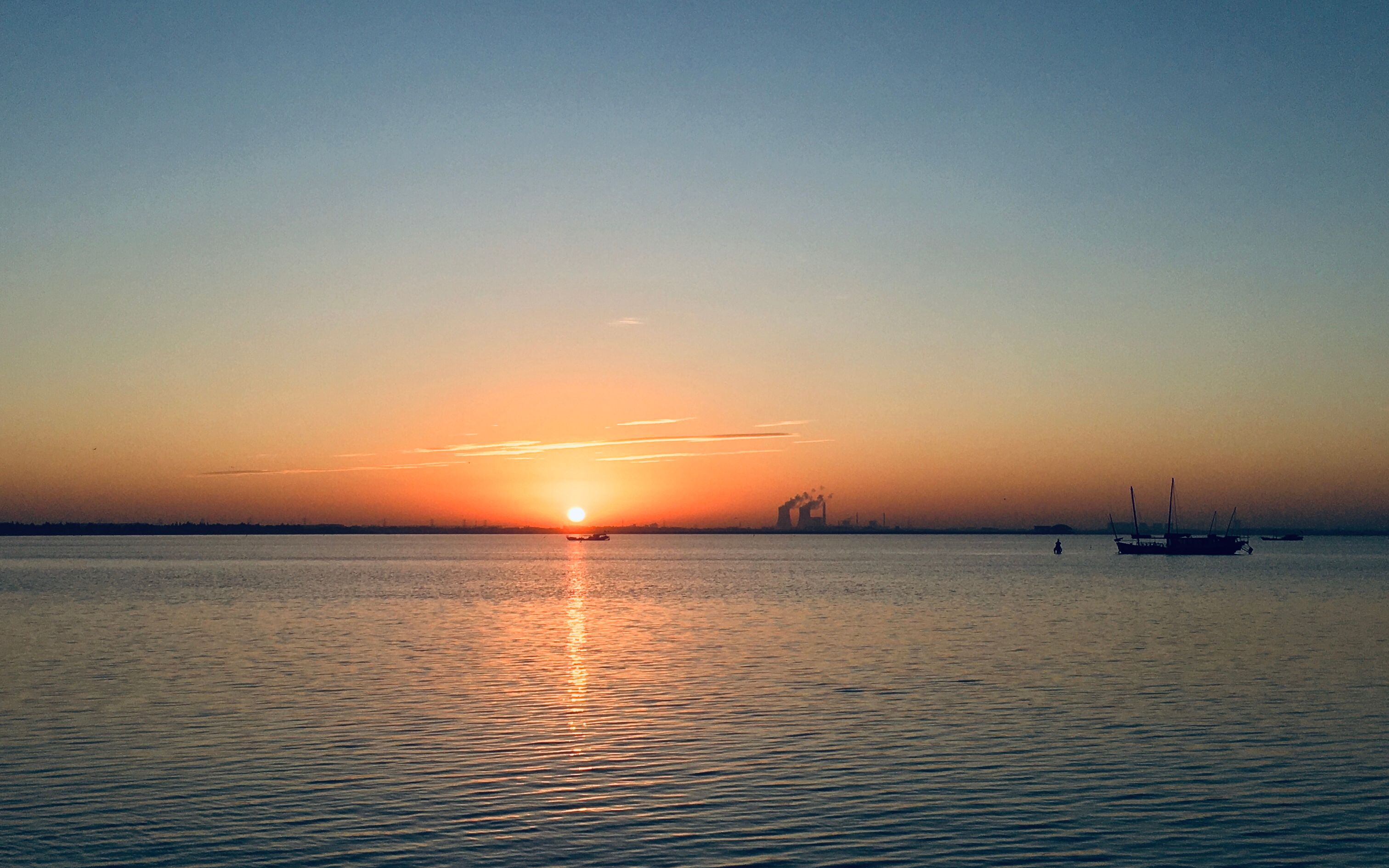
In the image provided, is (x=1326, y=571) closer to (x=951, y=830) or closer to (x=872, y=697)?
(x=872, y=697)

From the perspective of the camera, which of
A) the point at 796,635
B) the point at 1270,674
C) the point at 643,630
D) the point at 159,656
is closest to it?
the point at 1270,674

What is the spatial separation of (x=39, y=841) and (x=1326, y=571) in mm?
170927

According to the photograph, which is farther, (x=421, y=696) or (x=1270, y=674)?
(x=1270, y=674)

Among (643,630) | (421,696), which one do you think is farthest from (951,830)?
(643,630)

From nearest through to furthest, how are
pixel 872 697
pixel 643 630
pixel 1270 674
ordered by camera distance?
pixel 872 697, pixel 1270 674, pixel 643 630

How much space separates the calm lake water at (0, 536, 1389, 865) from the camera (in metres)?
20.1

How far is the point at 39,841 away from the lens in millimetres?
19859

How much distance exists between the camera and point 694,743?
28844mm

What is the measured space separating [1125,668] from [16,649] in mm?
47459

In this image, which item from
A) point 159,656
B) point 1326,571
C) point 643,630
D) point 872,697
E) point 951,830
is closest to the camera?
point 951,830

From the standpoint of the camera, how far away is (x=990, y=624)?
64.9m

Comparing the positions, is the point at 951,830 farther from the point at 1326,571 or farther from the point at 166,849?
the point at 1326,571

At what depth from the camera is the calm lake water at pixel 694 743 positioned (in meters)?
20.1

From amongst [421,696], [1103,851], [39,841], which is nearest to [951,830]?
[1103,851]
